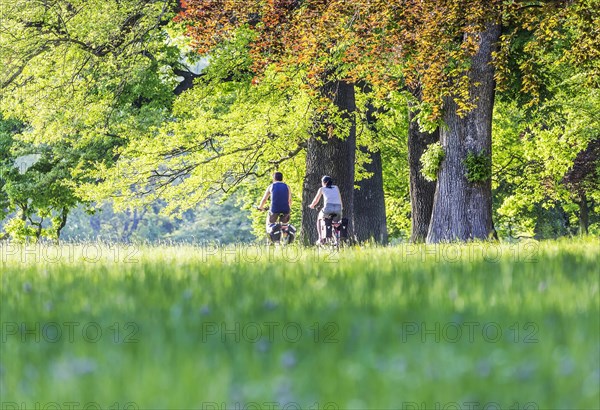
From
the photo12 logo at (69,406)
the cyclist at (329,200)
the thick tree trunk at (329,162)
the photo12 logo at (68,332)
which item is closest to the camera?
the photo12 logo at (69,406)

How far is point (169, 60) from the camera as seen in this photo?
27.4 meters

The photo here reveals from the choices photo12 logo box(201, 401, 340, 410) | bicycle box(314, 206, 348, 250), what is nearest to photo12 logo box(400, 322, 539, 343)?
photo12 logo box(201, 401, 340, 410)

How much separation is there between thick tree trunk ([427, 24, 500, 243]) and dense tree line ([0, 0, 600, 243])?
3 centimetres

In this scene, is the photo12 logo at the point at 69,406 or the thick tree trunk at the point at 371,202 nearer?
the photo12 logo at the point at 69,406

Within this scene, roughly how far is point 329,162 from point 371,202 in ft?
22.6

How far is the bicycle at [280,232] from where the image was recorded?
1912cm

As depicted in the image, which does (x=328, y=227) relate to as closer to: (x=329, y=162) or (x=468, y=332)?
(x=329, y=162)

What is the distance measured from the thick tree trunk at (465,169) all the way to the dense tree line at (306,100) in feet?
0.10

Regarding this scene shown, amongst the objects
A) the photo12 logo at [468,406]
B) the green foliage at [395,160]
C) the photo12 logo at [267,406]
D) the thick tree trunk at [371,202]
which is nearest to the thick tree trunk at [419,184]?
the green foliage at [395,160]

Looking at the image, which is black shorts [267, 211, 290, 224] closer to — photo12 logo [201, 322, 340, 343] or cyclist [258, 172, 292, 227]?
cyclist [258, 172, 292, 227]

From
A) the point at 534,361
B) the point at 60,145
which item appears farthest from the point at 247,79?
the point at 534,361

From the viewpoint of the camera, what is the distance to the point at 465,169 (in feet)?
62.6

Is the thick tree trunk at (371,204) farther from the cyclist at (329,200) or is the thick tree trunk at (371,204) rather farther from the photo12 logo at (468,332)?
the photo12 logo at (468,332)

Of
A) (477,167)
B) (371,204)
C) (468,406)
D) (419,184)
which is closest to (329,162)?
(419,184)
